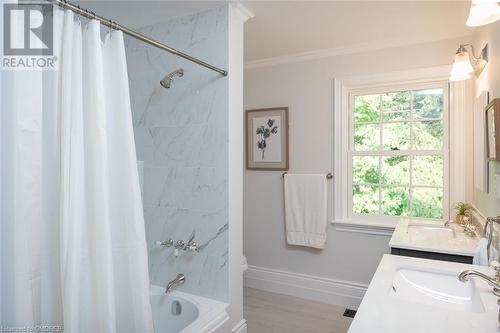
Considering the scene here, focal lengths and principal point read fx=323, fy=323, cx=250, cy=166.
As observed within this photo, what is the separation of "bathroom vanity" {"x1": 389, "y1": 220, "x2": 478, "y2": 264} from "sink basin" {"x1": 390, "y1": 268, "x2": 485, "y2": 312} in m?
0.38

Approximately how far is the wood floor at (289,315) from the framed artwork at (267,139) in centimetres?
128

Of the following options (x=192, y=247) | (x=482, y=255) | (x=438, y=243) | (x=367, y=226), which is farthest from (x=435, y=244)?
(x=192, y=247)

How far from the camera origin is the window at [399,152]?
2725 mm

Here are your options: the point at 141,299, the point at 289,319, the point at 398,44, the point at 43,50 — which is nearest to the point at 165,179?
the point at 141,299

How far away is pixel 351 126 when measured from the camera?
119 inches

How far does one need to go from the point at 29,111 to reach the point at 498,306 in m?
1.68

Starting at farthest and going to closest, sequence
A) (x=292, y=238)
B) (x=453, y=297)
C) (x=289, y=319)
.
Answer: (x=292, y=238) → (x=289, y=319) → (x=453, y=297)

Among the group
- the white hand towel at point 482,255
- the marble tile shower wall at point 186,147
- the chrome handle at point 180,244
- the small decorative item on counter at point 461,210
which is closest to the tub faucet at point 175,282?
the marble tile shower wall at point 186,147

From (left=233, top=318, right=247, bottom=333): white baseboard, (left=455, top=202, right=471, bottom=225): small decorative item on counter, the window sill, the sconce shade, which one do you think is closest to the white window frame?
the window sill

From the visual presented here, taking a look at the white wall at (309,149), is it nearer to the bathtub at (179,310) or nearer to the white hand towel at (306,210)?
the white hand towel at (306,210)

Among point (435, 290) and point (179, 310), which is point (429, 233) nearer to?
point (435, 290)

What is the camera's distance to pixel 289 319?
273 cm

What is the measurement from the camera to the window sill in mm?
2814

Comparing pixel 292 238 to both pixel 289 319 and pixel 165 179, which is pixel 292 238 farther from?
pixel 165 179
